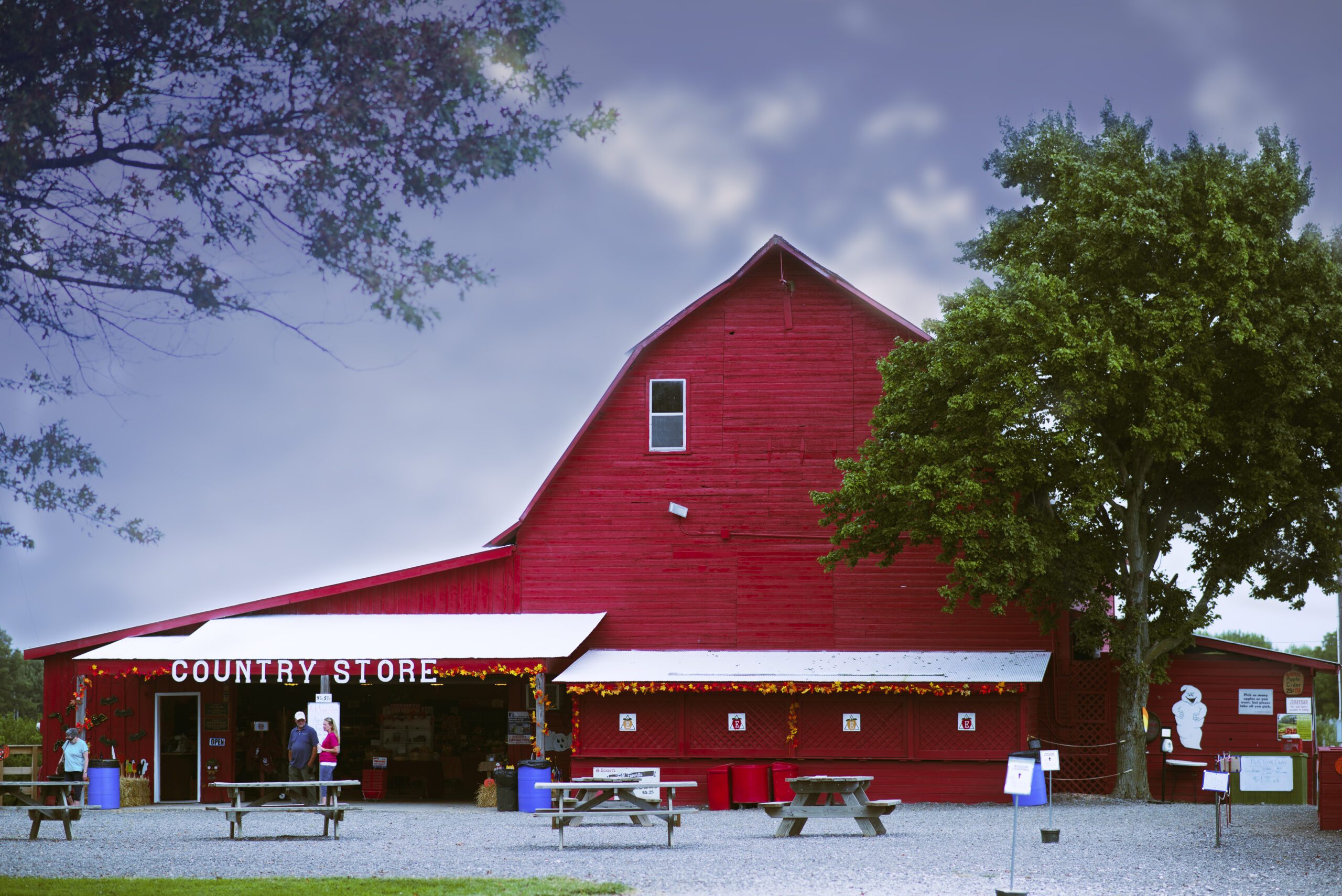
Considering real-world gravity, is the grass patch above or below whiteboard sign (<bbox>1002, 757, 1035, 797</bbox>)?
below

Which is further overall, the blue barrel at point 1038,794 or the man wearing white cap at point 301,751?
the blue barrel at point 1038,794

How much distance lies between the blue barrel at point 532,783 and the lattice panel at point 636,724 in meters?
1.78

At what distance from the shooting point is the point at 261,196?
1208cm

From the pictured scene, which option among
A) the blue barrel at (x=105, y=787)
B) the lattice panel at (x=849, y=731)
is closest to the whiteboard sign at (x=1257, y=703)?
the lattice panel at (x=849, y=731)

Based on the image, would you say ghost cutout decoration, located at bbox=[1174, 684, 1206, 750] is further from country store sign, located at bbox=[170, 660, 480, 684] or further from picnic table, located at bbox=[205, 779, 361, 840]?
picnic table, located at bbox=[205, 779, 361, 840]

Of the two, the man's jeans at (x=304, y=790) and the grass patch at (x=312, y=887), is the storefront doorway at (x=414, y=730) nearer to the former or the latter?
the man's jeans at (x=304, y=790)

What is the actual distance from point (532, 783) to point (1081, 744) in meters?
9.57

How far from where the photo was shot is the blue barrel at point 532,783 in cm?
2278

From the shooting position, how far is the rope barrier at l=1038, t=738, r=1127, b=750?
2508 centimetres

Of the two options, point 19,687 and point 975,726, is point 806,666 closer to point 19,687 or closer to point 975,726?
point 975,726

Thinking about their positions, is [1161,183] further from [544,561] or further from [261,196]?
[261,196]

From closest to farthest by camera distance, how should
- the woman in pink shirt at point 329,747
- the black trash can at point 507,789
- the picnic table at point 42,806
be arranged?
the picnic table at point 42,806, the woman in pink shirt at point 329,747, the black trash can at point 507,789

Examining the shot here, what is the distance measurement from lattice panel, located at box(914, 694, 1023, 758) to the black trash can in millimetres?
6504

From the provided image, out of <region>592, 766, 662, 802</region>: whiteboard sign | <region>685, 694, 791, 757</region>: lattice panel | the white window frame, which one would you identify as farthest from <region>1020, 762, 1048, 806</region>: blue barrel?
the white window frame
